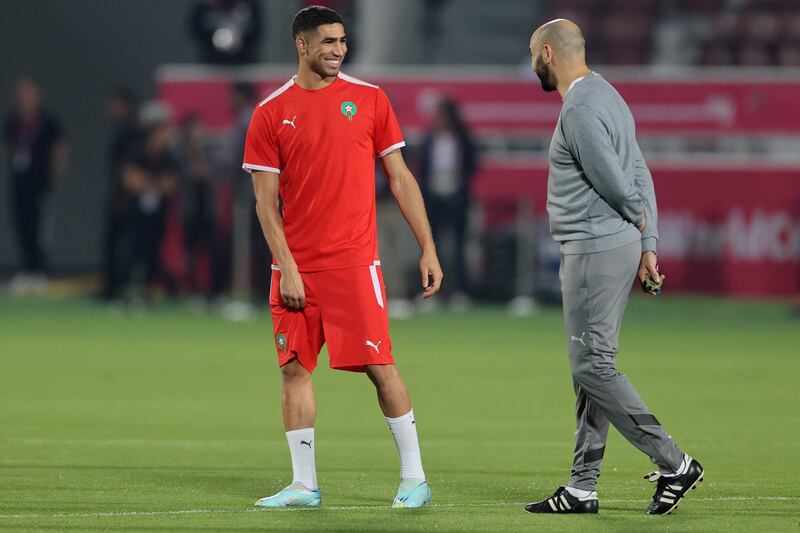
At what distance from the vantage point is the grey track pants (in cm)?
761

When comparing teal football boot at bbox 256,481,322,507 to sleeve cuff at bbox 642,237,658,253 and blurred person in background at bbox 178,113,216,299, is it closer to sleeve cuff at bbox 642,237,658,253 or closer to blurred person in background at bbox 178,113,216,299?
sleeve cuff at bbox 642,237,658,253

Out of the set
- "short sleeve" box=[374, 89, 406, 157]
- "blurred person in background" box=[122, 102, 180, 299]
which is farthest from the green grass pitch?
"blurred person in background" box=[122, 102, 180, 299]

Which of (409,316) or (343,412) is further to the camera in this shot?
(409,316)

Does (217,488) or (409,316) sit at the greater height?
(217,488)

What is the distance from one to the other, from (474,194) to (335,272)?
1587 centimetres

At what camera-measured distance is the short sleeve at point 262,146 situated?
7949 mm

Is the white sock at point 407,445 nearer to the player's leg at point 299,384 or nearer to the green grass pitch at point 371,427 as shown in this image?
the green grass pitch at point 371,427

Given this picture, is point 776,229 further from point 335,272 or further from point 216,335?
point 335,272

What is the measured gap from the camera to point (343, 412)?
1228 centimetres

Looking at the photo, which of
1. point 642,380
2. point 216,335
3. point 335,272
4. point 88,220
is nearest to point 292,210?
point 335,272

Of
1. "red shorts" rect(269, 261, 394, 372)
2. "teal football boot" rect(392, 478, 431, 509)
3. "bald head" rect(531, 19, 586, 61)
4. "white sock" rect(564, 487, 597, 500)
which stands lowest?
"teal football boot" rect(392, 478, 431, 509)

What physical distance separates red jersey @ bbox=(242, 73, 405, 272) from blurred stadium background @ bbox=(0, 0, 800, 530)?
4.00 ft

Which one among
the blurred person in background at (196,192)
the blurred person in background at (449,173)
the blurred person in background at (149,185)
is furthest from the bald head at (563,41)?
the blurred person in background at (196,192)

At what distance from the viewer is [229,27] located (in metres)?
23.7
